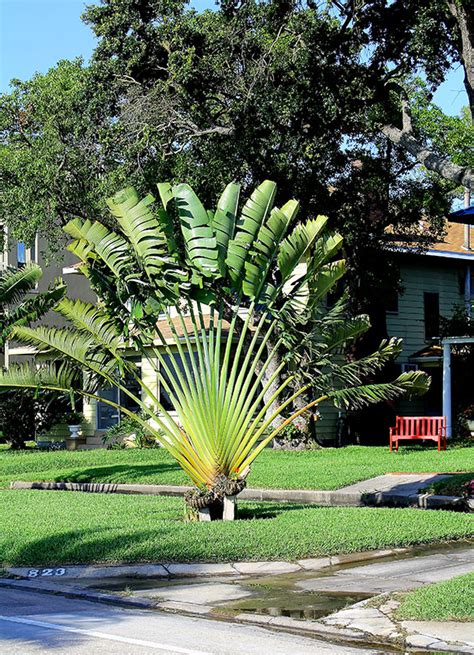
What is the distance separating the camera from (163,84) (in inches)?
936

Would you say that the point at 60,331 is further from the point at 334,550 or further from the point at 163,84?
the point at 163,84

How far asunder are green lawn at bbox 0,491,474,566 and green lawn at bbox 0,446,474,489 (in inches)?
186

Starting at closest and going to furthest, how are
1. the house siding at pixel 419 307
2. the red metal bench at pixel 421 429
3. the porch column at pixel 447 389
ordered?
1. the red metal bench at pixel 421 429
2. the porch column at pixel 447 389
3. the house siding at pixel 419 307

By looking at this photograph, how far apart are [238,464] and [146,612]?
473 centimetres

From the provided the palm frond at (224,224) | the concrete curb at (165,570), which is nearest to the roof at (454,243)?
the palm frond at (224,224)

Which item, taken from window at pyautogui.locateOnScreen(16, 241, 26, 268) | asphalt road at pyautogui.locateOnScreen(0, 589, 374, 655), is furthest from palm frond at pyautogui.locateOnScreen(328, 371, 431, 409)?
window at pyautogui.locateOnScreen(16, 241, 26, 268)

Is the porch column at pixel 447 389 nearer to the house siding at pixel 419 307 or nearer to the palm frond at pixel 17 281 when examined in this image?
the house siding at pixel 419 307

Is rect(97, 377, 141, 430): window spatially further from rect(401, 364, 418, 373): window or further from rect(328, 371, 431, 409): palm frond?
rect(328, 371, 431, 409): palm frond

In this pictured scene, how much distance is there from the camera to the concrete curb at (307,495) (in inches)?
680

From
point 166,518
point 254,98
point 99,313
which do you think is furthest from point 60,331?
point 254,98

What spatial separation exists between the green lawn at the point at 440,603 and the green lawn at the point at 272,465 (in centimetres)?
969

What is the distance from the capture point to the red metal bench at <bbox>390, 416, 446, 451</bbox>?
26328 millimetres

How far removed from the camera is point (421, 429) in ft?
89.4

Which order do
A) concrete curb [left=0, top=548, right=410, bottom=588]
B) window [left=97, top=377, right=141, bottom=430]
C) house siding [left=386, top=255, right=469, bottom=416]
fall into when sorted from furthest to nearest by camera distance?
1. house siding [left=386, top=255, right=469, bottom=416]
2. window [left=97, top=377, right=141, bottom=430]
3. concrete curb [left=0, top=548, right=410, bottom=588]
